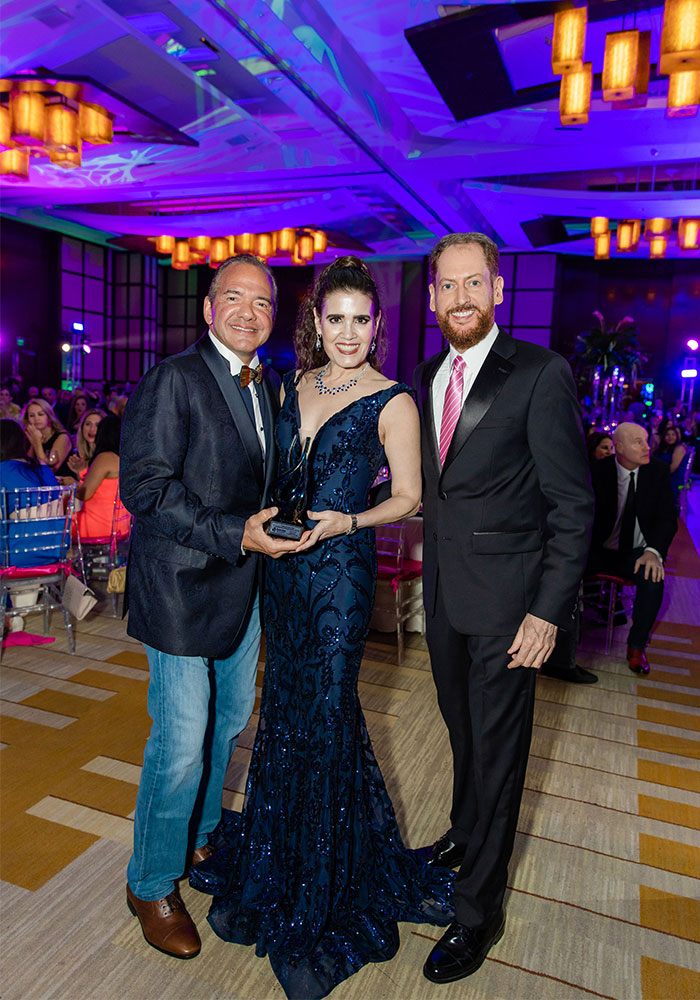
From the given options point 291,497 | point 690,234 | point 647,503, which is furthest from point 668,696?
point 690,234

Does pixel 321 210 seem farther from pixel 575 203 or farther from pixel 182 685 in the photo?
pixel 182 685

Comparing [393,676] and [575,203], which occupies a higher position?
[575,203]

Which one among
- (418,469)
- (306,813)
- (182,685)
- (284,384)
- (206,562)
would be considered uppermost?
(284,384)

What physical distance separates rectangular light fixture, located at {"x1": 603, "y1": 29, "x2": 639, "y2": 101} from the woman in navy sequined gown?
492cm

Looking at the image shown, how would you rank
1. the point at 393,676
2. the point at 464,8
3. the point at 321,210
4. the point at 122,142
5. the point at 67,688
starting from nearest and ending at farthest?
1. the point at 67,688
2. the point at 393,676
3. the point at 464,8
4. the point at 122,142
5. the point at 321,210

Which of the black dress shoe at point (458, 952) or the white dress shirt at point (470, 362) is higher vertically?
the white dress shirt at point (470, 362)

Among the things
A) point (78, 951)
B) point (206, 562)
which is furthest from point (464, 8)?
point (78, 951)

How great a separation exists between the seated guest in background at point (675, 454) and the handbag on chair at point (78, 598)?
7227mm

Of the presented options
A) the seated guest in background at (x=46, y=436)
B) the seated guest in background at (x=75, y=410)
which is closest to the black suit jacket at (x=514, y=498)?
the seated guest in background at (x=46, y=436)

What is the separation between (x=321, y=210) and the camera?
1271 cm

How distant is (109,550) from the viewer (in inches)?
205

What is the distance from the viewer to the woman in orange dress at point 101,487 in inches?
191

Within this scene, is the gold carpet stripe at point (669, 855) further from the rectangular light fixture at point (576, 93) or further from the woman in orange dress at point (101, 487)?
the rectangular light fixture at point (576, 93)

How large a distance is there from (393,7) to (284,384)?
580cm
